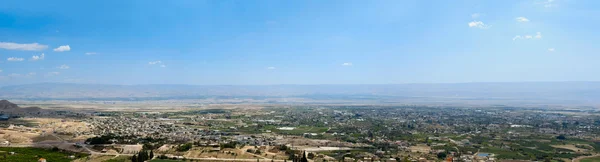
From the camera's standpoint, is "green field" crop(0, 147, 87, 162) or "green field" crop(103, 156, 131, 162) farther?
"green field" crop(103, 156, 131, 162)

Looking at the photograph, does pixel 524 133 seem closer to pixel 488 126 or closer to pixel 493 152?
pixel 488 126

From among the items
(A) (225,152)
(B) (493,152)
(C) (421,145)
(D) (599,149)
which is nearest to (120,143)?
(A) (225,152)

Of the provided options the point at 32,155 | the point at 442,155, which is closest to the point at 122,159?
the point at 32,155

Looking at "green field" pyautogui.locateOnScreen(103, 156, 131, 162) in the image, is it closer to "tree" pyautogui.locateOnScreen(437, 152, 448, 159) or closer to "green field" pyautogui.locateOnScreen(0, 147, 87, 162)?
"green field" pyautogui.locateOnScreen(0, 147, 87, 162)

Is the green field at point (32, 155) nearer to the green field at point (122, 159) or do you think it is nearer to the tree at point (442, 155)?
the green field at point (122, 159)

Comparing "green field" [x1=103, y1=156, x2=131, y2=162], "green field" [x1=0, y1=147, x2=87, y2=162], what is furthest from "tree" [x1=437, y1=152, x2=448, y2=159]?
"green field" [x1=0, y1=147, x2=87, y2=162]

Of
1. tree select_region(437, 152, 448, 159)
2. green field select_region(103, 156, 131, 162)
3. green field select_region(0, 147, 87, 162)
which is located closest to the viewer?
green field select_region(0, 147, 87, 162)

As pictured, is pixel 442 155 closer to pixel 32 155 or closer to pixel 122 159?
pixel 122 159

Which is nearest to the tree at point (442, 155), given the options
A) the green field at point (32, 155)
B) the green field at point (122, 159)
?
the green field at point (122, 159)
